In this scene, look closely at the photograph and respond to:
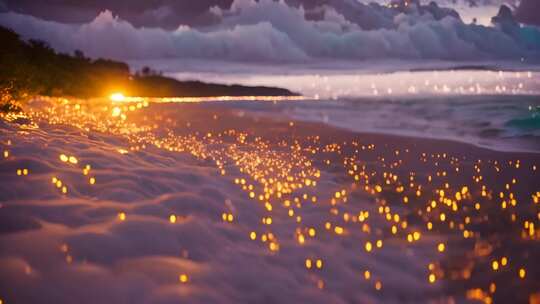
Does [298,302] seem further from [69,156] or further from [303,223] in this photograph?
[69,156]

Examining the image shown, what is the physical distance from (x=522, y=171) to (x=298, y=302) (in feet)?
28.5

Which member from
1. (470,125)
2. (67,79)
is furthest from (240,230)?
(67,79)

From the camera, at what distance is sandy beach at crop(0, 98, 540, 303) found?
4227 millimetres

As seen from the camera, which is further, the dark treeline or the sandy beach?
the dark treeline

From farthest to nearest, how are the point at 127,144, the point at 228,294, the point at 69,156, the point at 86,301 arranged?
the point at 127,144, the point at 69,156, the point at 228,294, the point at 86,301

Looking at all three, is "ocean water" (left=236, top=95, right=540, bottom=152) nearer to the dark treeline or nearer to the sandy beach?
the sandy beach

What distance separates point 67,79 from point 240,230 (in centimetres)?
3706

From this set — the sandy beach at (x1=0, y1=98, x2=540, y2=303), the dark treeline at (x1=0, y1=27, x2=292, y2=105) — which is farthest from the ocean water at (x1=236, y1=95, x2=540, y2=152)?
the dark treeline at (x1=0, y1=27, x2=292, y2=105)

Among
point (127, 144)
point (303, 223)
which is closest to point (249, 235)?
point (303, 223)

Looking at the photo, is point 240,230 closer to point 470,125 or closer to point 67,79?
point 470,125

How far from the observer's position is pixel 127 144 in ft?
34.2

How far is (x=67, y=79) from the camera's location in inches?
1523

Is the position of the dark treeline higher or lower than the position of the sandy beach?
higher

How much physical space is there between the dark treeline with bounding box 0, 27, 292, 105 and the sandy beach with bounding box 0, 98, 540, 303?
21.1 ft
